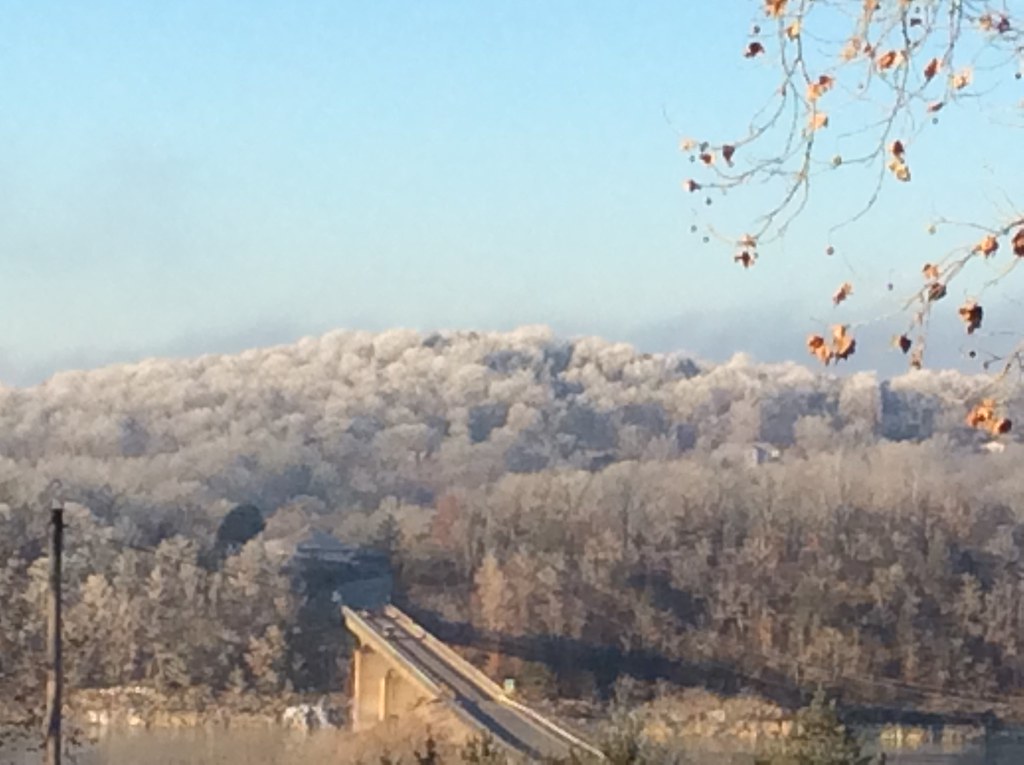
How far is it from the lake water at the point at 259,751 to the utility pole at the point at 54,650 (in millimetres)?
7522

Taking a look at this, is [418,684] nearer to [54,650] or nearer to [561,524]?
[561,524]

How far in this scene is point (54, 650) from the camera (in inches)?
290

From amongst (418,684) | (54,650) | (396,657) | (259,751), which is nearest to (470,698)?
(418,684)

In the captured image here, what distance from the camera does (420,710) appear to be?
2483cm

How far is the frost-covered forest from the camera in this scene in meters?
33.5

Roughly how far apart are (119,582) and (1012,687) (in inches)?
644

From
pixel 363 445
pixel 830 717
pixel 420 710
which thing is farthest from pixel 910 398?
pixel 830 717

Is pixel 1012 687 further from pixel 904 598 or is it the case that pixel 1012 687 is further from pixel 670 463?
pixel 670 463

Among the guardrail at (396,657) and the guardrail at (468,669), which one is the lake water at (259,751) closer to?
the guardrail at (396,657)

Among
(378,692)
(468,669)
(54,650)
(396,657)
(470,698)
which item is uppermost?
(54,650)

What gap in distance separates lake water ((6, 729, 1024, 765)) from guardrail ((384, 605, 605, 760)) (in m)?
2.42

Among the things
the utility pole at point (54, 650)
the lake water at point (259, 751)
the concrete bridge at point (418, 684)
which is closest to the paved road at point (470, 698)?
the concrete bridge at point (418, 684)

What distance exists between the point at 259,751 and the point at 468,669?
7276mm

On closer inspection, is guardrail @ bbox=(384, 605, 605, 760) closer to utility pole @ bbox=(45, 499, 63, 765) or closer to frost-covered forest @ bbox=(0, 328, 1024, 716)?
frost-covered forest @ bbox=(0, 328, 1024, 716)
